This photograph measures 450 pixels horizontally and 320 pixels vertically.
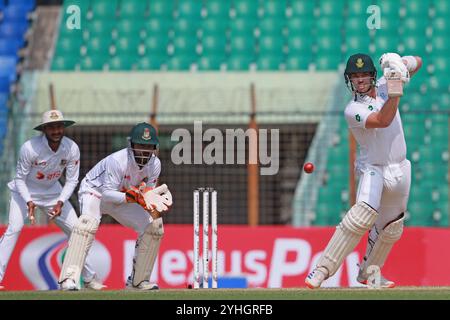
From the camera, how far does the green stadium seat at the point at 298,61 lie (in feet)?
63.2

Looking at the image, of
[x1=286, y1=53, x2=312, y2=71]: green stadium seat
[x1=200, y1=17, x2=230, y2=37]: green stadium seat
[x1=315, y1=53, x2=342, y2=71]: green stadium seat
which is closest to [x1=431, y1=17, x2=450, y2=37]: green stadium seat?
[x1=315, y1=53, x2=342, y2=71]: green stadium seat

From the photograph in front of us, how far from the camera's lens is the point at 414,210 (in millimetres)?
17172

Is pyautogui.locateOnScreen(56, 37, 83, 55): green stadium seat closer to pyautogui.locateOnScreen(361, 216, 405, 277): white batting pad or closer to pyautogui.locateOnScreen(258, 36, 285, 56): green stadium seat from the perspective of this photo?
pyautogui.locateOnScreen(258, 36, 285, 56): green stadium seat

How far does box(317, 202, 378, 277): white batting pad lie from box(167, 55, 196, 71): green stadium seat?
31.6 feet

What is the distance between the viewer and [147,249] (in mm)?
11164

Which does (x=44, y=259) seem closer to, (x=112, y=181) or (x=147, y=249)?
(x=147, y=249)

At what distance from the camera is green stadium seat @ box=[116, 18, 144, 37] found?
20.2m

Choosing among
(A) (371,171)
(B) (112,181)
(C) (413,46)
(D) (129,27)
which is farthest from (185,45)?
(A) (371,171)

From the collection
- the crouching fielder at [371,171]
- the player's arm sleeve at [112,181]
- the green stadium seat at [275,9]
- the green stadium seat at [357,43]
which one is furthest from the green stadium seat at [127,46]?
the crouching fielder at [371,171]

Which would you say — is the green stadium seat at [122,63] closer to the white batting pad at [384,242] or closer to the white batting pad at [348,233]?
the white batting pad at [384,242]

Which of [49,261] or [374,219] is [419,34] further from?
[374,219]

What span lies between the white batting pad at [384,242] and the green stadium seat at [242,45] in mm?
9357
